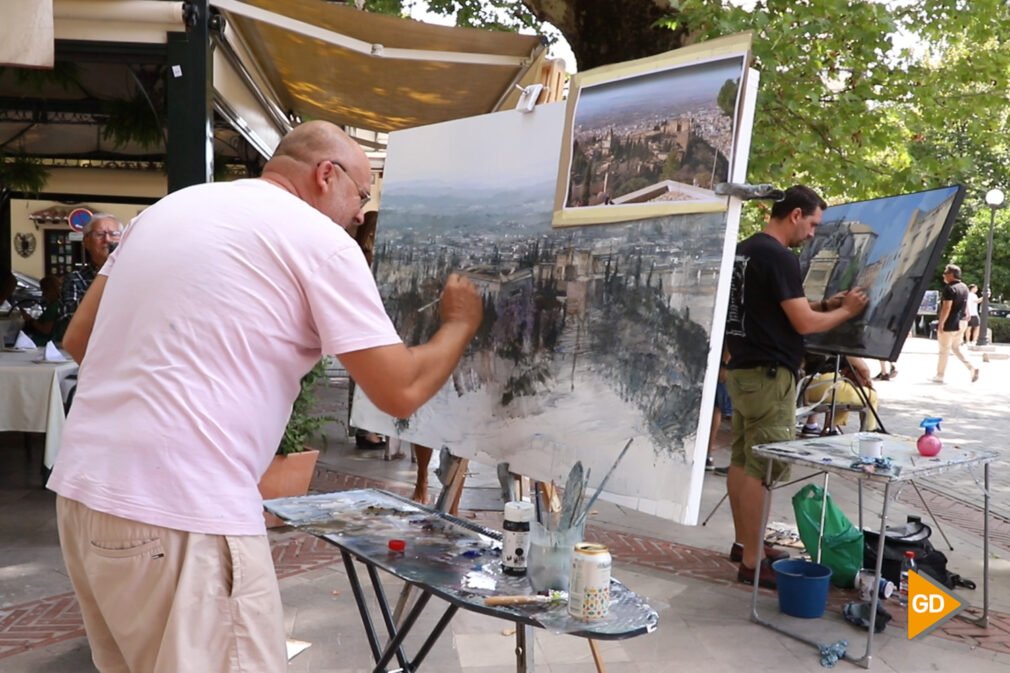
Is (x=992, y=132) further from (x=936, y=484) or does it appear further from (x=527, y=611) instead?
(x=527, y=611)

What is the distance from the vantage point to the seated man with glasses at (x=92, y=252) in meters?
5.29

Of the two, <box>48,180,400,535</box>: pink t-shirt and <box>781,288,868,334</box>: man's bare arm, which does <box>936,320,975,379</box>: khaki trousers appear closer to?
<box>781,288,868,334</box>: man's bare arm

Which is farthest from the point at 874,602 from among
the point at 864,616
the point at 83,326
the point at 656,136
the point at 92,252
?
the point at 92,252

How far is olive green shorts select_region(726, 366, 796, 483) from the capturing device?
14.0ft

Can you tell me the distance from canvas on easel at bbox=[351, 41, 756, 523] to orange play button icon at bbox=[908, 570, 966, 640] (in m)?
2.31

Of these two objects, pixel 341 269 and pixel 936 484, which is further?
pixel 936 484

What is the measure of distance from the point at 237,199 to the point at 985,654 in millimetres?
3687

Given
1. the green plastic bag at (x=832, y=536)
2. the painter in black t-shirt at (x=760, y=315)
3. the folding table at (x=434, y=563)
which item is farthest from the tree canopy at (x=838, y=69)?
the folding table at (x=434, y=563)

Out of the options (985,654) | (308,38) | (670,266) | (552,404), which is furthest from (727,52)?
(308,38)

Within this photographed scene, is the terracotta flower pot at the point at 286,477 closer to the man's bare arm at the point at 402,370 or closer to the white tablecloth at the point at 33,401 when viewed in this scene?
the white tablecloth at the point at 33,401

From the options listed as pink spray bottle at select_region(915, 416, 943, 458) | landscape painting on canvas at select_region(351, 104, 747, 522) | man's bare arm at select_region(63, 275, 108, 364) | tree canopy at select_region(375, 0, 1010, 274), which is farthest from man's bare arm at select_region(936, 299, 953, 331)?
man's bare arm at select_region(63, 275, 108, 364)

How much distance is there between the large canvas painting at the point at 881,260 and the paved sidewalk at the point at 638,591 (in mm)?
1399

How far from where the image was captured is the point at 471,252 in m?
2.77

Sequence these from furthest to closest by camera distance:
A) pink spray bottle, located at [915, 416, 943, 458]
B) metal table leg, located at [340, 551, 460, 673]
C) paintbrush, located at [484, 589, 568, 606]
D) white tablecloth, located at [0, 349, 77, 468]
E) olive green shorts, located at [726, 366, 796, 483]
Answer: white tablecloth, located at [0, 349, 77, 468], olive green shorts, located at [726, 366, 796, 483], pink spray bottle, located at [915, 416, 943, 458], metal table leg, located at [340, 551, 460, 673], paintbrush, located at [484, 589, 568, 606]
